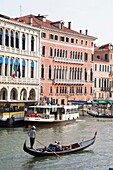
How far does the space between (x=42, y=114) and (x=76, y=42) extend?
15.8 metres

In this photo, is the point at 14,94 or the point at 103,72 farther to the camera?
the point at 103,72

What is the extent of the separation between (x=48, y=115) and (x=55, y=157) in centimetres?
971

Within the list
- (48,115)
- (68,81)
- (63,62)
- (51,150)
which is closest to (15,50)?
(63,62)

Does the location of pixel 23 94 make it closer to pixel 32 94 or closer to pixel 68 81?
pixel 32 94

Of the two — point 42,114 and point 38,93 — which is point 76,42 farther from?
point 42,114

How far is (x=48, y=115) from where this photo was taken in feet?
80.9

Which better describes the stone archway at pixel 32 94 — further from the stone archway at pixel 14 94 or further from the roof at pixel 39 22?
the roof at pixel 39 22

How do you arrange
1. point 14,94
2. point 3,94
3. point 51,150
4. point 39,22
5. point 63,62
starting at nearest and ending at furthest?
point 51,150 → point 3,94 → point 14,94 → point 39,22 → point 63,62

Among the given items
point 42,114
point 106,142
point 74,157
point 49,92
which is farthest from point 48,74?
point 74,157

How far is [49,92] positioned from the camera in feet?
120

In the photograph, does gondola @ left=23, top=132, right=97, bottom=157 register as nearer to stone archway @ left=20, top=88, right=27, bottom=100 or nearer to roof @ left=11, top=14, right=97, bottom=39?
stone archway @ left=20, top=88, right=27, bottom=100

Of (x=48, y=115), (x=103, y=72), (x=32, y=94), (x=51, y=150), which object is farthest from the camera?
(x=103, y=72)

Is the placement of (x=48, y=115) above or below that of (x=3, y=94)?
below

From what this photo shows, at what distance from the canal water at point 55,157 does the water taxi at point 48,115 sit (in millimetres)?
769
